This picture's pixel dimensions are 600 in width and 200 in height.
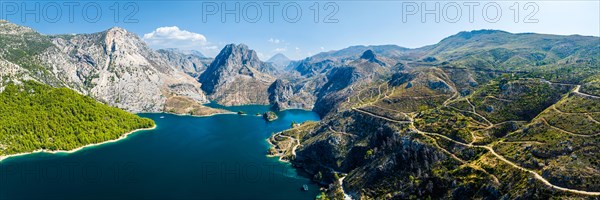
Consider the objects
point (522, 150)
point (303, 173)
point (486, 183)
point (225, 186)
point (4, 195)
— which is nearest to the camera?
point (486, 183)

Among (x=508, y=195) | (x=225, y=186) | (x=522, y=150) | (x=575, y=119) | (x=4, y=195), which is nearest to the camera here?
(x=508, y=195)

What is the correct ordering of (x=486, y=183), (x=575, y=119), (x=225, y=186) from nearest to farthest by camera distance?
(x=486, y=183) < (x=575, y=119) < (x=225, y=186)

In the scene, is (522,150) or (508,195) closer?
(508,195)

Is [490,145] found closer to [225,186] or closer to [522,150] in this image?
[522,150]

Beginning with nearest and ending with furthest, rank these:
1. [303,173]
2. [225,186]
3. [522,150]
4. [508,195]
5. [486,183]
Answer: [508,195] → [486,183] → [522,150] → [225,186] → [303,173]

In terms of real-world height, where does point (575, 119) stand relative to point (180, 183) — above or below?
above

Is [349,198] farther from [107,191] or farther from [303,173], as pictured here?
[107,191]

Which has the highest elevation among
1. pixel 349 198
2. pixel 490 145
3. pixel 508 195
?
pixel 490 145

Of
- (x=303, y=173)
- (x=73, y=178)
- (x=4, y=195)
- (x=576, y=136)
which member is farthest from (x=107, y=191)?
(x=576, y=136)

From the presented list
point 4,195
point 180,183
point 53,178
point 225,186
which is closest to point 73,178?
point 53,178
